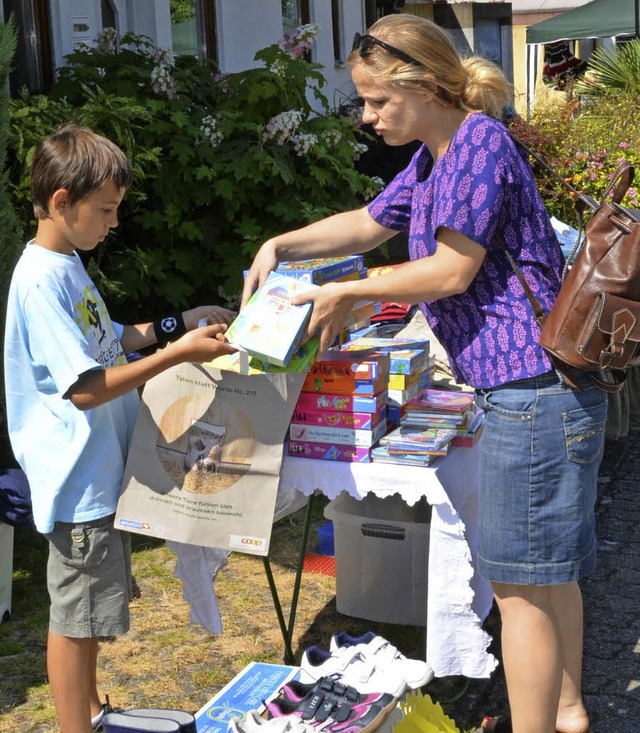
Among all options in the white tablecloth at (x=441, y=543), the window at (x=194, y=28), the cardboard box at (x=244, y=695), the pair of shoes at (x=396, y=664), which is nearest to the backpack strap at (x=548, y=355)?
the white tablecloth at (x=441, y=543)

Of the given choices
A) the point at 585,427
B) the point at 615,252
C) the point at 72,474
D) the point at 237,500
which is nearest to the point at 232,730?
the point at 237,500

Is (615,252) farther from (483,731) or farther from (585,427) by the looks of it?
Result: (483,731)

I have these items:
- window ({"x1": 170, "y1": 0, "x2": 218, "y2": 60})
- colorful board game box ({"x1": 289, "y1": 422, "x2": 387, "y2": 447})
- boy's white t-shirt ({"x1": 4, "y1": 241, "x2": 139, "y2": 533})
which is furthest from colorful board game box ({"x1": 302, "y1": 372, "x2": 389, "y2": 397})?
window ({"x1": 170, "y1": 0, "x2": 218, "y2": 60})

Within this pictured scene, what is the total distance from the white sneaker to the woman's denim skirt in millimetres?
425

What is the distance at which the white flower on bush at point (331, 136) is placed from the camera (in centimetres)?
687

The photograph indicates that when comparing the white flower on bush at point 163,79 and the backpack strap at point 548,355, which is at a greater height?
the white flower on bush at point 163,79

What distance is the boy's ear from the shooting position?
2635 millimetres

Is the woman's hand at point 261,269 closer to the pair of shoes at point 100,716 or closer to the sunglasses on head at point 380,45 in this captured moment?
the sunglasses on head at point 380,45

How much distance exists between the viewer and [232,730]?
2.63 meters

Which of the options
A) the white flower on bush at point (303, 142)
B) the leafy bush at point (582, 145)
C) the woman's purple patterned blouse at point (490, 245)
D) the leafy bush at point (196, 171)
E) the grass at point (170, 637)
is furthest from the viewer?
the leafy bush at point (582, 145)

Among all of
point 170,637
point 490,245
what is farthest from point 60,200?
point 170,637

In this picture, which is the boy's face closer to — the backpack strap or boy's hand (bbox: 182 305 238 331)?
boy's hand (bbox: 182 305 238 331)

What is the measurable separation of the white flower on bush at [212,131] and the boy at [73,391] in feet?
11.9

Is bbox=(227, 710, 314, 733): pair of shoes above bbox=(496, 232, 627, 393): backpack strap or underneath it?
underneath
